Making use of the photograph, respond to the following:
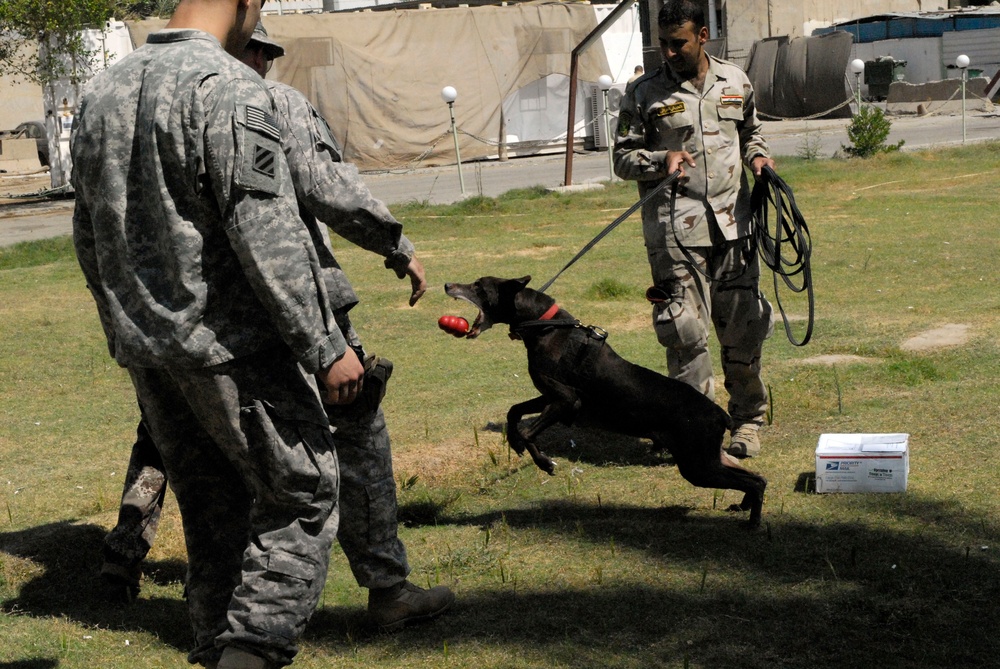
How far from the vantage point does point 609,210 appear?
49.2ft

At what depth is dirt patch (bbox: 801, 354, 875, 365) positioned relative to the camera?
7.11 m

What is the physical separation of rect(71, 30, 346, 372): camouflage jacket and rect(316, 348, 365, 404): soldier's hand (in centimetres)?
3

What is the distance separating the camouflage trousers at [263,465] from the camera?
2936 mm

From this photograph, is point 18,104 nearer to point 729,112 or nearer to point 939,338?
point 939,338

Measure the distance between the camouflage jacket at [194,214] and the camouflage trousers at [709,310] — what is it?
289 cm

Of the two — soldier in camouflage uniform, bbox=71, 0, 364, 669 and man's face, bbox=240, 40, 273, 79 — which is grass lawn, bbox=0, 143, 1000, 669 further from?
man's face, bbox=240, 40, 273, 79

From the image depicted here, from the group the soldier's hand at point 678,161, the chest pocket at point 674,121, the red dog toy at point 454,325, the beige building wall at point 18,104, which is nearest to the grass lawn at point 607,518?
the red dog toy at point 454,325

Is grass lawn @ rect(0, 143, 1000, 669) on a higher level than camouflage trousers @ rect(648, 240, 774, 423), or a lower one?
lower

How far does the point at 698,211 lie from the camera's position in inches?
218

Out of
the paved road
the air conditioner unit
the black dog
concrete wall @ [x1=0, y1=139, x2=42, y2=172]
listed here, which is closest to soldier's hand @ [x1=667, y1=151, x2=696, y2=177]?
the black dog

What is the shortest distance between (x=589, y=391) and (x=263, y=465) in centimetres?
223

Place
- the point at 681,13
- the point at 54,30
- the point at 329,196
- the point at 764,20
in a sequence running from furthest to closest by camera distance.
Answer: the point at 764,20, the point at 54,30, the point at 681,13, the point at 329,196

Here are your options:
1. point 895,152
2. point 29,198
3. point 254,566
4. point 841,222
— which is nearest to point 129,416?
point 254,566

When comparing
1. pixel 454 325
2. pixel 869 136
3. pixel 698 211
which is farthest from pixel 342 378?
pixel 869 136
